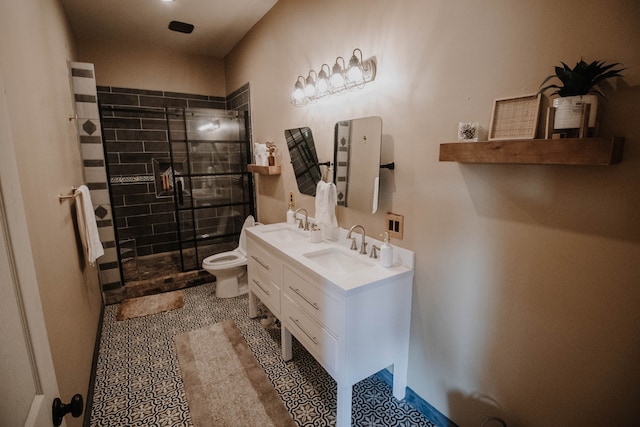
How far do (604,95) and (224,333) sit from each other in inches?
106

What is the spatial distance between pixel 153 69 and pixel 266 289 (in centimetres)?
320

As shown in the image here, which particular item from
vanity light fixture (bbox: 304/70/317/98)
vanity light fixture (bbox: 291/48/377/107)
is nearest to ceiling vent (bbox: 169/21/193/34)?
vanity light fixture (bbox: 291/48/377/107)

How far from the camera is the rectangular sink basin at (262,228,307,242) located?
2480mm

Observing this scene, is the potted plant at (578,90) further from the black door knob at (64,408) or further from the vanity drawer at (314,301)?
the black door knob at (64,408)

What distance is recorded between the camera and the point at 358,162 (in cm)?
196

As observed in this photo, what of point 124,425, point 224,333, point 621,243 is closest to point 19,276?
point 124,425

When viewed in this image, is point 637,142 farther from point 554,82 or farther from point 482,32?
point 482,32

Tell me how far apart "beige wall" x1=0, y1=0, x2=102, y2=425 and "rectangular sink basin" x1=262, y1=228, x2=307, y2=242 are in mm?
1248

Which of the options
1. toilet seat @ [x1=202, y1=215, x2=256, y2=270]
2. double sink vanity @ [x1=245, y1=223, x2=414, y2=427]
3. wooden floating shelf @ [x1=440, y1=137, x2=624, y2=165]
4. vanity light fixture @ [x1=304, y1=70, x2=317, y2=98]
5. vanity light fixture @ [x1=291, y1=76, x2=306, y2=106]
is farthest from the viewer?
toilet seat @ [x1=202, y1=215, x2=256, y2=270]

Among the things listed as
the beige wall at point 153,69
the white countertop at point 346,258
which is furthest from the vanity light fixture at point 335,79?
the beige wall at point 153,69

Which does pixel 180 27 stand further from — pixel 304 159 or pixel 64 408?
pixel 64 408

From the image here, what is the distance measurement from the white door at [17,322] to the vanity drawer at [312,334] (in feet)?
3.72

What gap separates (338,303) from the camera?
1.52 metres

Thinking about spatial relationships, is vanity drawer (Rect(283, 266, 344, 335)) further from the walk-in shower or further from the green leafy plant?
the walk-in shower
